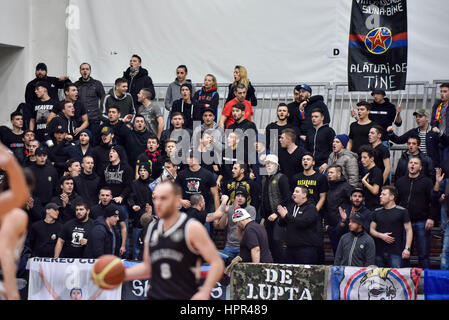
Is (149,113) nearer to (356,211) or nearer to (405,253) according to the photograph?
(356,211)

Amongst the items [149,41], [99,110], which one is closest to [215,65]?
[149,41]

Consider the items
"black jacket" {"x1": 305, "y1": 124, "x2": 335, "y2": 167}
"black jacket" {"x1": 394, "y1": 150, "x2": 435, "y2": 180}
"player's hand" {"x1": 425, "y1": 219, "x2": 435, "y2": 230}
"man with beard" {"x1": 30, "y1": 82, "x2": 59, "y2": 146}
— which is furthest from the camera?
"man with beard" {"x1": 30, "y1": 82, "x2": 59, "y2": 146}

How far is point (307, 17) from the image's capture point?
701 inches

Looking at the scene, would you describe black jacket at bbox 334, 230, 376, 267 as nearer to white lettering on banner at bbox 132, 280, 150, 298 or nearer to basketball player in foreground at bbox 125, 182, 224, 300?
white lettering on banner at bbox 132, 280, 150, 298

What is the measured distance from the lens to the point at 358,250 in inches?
450

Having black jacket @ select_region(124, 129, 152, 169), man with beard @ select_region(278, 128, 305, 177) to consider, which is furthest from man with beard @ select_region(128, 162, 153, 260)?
man with beard @ select_region(278, 128, 305, 177)

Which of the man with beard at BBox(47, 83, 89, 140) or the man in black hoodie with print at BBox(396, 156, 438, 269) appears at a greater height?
the man with beard at BBox(47, 83, 89, 140)

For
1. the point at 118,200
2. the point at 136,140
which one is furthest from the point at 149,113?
the point at 118,200

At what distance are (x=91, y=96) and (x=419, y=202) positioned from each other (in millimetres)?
7897

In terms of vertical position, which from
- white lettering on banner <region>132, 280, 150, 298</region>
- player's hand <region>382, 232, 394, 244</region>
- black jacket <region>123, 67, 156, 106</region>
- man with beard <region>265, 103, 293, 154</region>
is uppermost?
black jacket <region>123, 67, 156, 106</region>

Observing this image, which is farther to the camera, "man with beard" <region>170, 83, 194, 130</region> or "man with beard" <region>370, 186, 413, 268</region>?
"man with beard" <region>170, 83, 194, 130</region>

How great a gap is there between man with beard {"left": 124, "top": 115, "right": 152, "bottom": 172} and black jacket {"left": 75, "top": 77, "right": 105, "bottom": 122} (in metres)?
1.92

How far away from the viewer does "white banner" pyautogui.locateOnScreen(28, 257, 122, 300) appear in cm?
1177

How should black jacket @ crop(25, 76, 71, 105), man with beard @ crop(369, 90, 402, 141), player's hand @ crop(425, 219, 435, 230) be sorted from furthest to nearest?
1. black jacket @ crop(25, 76, 71, 105)
2. man with beard @ crop(369, 90, 402, 141)
3. player's hand @ crop(425, 219, 435, 230)
